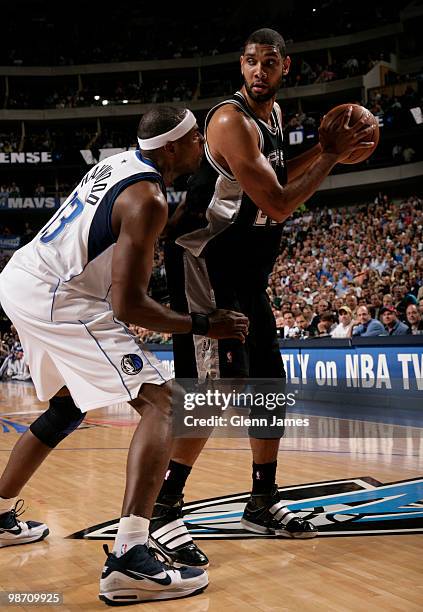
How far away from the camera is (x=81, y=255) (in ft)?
7.64

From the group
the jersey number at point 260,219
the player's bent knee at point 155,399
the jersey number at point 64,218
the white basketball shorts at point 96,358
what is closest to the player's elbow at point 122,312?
the white basketball shorts at point 96,358

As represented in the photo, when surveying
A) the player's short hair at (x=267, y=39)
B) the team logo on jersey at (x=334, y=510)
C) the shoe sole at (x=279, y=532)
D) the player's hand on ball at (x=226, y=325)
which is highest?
the player's short hair at (x=267, y=39)

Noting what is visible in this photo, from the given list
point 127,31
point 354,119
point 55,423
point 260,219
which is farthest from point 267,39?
point 127,31

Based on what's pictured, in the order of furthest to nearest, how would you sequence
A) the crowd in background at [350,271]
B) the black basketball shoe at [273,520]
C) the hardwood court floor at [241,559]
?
1. the crowd in background at [350,271]
2. the black basketball shoe at [273,520]
3. the hardwood court floor at [241,559]

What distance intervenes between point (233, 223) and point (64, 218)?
2.64 feet

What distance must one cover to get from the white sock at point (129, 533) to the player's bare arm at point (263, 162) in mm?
1284

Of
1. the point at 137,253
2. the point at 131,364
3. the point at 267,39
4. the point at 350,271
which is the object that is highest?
the point at 267,39

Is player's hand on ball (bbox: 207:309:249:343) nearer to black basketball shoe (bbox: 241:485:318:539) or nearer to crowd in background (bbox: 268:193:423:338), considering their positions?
black basketball shoe (bbox: 241:485:318:539)

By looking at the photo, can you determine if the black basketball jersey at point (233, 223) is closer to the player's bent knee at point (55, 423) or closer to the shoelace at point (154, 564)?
the player's bent knee at point (55, 423)

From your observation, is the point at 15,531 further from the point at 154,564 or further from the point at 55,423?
the point at 154,564

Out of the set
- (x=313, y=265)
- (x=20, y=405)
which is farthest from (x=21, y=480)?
(x=313, y=265)

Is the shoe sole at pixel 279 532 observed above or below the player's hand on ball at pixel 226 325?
below

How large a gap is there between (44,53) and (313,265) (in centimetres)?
2166

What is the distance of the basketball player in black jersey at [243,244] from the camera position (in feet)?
8.86
